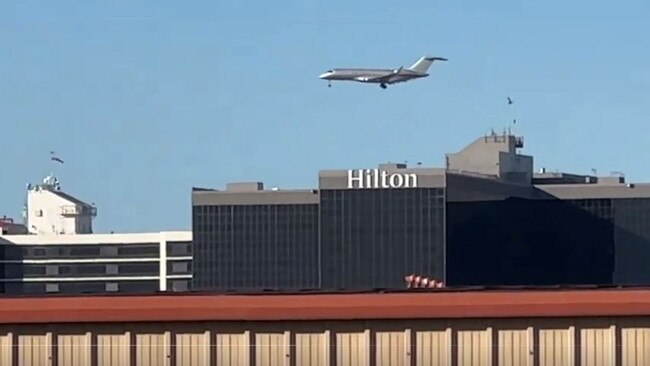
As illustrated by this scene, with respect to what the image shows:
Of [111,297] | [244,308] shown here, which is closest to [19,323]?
[111,297]

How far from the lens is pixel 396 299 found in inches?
1523

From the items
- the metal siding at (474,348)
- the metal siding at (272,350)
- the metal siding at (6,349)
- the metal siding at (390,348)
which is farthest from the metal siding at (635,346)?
the metal siding at (6,349)

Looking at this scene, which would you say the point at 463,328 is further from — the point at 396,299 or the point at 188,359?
the point at 188,359

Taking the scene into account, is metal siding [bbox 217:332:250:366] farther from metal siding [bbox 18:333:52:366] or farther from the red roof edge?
metal siding [bbox 18:333:52:366]

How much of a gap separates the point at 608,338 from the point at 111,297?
9482 millimetres

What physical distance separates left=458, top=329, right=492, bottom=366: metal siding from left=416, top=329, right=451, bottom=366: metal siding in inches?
9.5

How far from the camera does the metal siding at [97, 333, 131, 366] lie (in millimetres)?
39188

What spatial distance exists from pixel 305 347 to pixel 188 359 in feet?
7.35

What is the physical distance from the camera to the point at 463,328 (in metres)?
38.5

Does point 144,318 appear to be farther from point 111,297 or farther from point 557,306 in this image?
point 557,306

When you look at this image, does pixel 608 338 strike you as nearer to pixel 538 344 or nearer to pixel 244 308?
pixel 538 344

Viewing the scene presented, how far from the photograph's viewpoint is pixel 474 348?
38.5 m

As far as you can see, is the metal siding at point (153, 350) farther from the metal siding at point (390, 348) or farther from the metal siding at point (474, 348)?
the metal siding at point (474, 348)

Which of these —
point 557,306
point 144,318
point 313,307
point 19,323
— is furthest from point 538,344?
point 19,323
